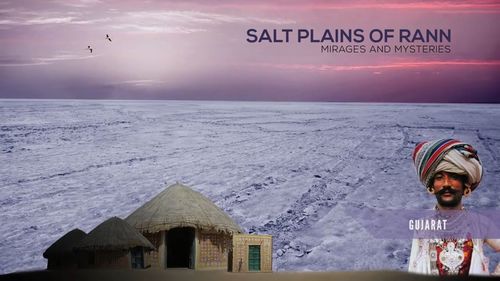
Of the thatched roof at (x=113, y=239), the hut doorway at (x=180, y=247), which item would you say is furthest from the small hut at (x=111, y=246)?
the hut doorway at (x=180, y=247)

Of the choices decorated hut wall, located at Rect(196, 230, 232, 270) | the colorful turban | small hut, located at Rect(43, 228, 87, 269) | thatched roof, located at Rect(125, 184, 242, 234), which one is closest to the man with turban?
the colorful turban

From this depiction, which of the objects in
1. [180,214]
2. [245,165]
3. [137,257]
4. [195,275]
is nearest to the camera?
[195,275]

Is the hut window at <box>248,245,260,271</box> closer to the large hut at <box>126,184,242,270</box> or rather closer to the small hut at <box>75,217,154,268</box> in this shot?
the large hut at <box>126,184,242,270</box>

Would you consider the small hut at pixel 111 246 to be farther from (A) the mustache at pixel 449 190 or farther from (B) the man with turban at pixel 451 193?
(A) the mustache at pixel 449 190

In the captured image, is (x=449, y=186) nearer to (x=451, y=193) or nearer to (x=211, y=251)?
(x=451, y=193)

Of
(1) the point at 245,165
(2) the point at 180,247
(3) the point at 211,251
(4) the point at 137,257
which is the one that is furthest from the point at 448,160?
(4) the point at 137,257

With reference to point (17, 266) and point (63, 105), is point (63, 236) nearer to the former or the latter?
point (17, 266)

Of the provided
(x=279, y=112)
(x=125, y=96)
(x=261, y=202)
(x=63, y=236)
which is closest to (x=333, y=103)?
(x=279, y=112)
